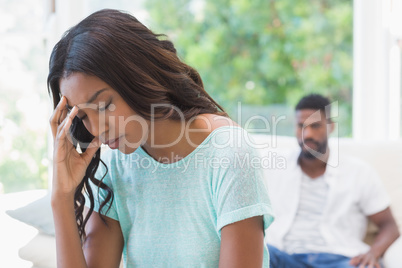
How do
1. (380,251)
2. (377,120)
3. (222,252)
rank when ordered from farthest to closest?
(377,120) < (380,251) < (222,252)

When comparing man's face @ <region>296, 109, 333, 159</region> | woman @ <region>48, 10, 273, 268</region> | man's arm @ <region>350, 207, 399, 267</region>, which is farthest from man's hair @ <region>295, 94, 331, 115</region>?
woman @ <region>48, 10, 273, 268</region>

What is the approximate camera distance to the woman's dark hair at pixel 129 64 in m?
1.03

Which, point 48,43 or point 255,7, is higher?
point 255,7

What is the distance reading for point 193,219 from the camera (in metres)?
1.15

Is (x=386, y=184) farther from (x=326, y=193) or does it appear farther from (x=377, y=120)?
(x=377, y=120)

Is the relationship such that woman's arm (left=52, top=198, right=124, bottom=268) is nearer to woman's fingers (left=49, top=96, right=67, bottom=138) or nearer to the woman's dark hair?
woman's fingers (left=49, top=96, right=67, bottom=138)

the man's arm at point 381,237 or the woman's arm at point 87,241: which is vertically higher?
the woman's arm at point 87,241

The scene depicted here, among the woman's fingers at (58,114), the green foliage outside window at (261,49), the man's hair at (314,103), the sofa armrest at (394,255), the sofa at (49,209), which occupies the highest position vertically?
the green foliage outside window at (261,49)

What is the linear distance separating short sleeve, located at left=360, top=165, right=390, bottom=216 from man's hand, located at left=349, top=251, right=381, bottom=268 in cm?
21

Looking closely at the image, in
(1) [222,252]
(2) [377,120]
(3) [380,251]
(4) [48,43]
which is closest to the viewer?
(1) [222,252]

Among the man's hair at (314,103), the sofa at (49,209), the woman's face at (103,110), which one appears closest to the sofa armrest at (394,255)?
the sofa at (49,209)

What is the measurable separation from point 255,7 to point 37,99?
6.43 feet

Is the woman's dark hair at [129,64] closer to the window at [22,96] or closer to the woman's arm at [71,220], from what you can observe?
the woman's arm at [71,220]

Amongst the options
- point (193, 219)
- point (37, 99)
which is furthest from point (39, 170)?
point (193, 219)
